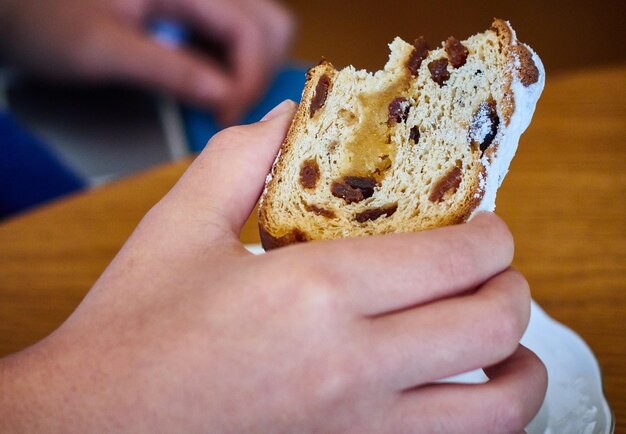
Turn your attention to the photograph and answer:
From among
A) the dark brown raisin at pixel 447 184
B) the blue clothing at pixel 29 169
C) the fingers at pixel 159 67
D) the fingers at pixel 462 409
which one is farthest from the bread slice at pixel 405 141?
the fingers at pixel 159 67

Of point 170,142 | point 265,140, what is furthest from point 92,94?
point 265,140

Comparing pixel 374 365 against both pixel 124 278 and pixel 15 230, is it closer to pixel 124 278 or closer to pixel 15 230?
pixel 124 278

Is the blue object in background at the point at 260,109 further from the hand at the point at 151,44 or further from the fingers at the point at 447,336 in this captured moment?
the fingers at the point at 447,336

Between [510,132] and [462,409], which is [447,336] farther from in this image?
[510,132]

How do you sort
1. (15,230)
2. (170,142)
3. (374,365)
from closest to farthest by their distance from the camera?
Answer: 1. (374,365)
2. (15,230)
3. (170,142)

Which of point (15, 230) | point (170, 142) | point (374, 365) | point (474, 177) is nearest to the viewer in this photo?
point (374, 365)

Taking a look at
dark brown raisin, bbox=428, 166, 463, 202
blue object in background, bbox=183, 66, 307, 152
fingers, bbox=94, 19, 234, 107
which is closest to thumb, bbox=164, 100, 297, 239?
dark brown raisin, bbox=428, 166, 463, 202

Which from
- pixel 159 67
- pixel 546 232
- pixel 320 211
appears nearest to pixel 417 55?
pixel 320 211

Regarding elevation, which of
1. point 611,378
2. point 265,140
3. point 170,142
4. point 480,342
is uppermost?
point 170,142
